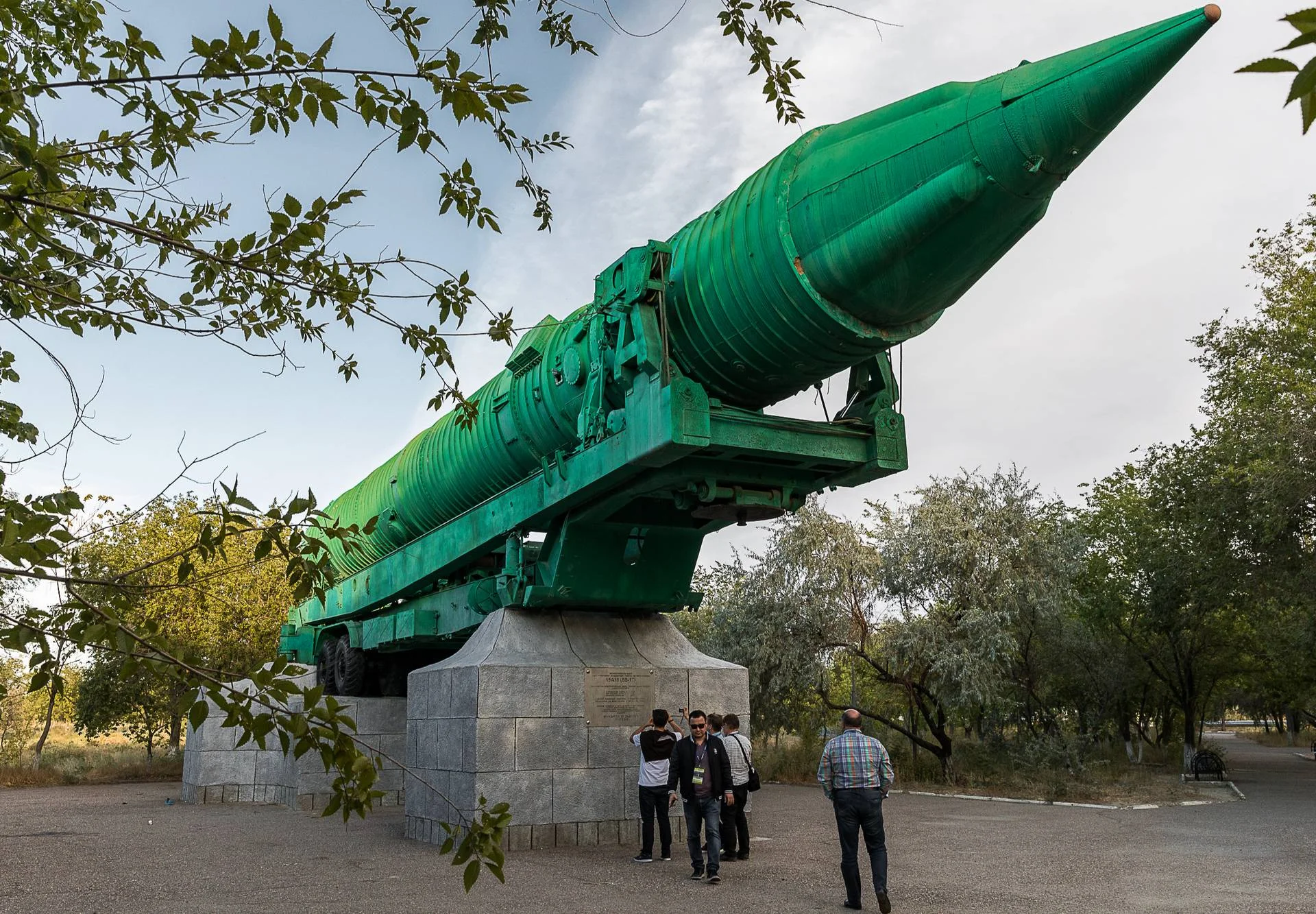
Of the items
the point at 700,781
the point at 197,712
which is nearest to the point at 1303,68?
the point at 197,712

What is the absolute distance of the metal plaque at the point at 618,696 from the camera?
905 centimetres

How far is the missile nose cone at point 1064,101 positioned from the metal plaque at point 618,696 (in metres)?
5.62

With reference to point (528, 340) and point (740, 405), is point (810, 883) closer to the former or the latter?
point (740, 405)

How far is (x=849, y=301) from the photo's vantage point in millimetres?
6418

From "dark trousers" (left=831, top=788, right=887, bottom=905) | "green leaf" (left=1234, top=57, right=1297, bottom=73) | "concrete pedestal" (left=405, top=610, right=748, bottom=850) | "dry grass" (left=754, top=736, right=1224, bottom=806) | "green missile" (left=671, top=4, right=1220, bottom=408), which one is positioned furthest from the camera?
"dry grass" (left=754, top=736, right=1224, bottom=806)

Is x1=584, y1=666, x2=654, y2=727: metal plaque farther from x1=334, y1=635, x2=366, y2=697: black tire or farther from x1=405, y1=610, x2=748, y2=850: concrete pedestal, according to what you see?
x1=334, y1=635, x2=366, y2=697: black tire

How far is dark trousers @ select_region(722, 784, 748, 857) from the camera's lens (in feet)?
26.7

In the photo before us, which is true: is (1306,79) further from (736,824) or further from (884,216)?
(736,824)

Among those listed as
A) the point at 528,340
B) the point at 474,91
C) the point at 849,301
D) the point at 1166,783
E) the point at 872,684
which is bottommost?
the point at 1166,783

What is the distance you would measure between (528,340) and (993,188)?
508 cm

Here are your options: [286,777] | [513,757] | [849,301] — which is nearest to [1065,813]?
[513,757]

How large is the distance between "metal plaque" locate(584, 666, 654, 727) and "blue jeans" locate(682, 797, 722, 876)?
1.45m

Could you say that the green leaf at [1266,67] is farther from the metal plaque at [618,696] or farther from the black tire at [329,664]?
the black tire at [329,664]

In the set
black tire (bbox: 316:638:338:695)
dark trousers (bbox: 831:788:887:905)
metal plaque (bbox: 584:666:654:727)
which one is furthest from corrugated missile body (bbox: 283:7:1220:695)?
black tire (bbox: 316:638:338:695)
